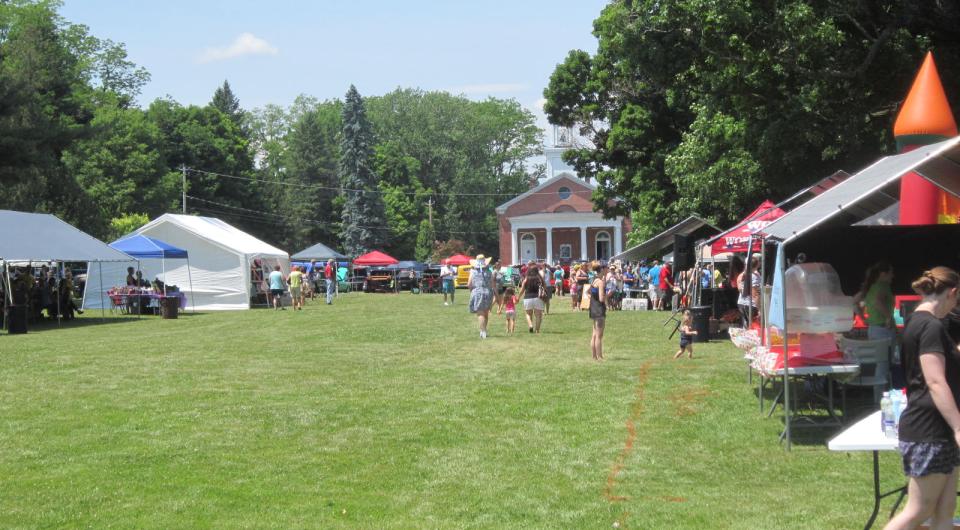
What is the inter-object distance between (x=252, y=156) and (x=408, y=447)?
79701 millimetres

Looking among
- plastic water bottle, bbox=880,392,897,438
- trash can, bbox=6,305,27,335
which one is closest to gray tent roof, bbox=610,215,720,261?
trash can, bbox=6,305,27,335

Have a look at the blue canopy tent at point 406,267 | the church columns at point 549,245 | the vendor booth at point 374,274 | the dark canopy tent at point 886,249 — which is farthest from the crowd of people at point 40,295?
the church columns at point 549,245

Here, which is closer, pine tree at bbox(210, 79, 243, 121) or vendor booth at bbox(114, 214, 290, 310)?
vendor booth at bbox(114, 214, 290, 310)

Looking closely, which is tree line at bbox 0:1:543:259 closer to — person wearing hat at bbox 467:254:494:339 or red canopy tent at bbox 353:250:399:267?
red canopy tent at bbox 353:250:399:267

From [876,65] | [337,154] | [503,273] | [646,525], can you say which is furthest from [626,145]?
[337,154]

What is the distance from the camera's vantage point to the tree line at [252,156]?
4588 cm

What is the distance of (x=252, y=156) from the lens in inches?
3381

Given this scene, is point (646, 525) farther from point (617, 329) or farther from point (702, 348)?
point (617, 329)

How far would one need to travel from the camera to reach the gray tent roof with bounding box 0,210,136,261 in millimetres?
25141

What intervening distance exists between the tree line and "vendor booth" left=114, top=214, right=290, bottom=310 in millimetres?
4876

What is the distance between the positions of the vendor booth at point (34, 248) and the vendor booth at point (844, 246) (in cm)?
1819

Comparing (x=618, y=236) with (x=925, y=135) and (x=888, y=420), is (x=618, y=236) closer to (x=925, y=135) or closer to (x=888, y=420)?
(x=925, y=135)

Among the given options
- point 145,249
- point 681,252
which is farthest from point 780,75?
point 145,249

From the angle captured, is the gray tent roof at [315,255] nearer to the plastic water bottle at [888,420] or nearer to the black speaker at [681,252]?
the black speaker at [681,252]
